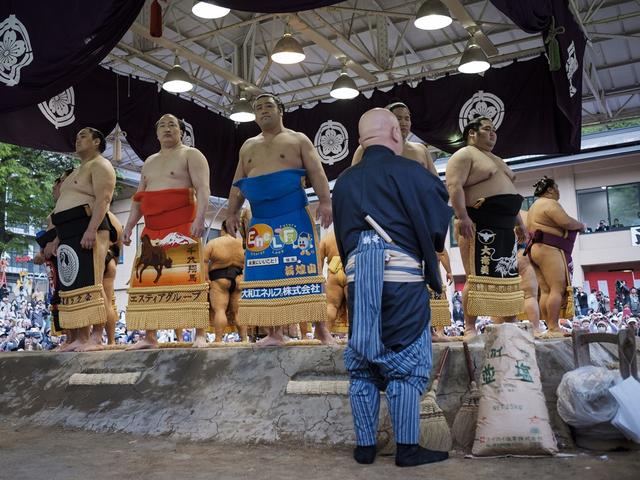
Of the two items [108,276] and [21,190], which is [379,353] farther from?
[21,190]

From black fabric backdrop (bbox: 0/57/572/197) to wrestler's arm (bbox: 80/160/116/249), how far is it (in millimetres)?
2035

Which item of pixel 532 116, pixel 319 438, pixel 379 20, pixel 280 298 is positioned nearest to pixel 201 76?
pixel 379 20

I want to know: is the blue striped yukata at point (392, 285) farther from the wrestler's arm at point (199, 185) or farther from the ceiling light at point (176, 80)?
the ceiling light at point (176, 80)

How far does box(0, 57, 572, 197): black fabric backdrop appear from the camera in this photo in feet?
21.7

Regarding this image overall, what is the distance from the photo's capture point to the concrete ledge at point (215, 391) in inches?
113

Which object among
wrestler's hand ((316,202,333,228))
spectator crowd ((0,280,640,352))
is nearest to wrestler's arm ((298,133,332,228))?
wrestler's hand ((316,202,333,228))

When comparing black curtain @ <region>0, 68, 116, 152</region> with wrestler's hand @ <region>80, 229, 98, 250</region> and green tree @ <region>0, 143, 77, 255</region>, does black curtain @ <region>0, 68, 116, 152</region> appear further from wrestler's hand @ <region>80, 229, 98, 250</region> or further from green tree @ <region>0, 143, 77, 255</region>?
green tree @ <region>0, 143, 77, 255</region>

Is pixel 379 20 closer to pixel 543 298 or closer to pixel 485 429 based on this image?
pixel 543 298

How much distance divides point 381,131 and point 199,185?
1.85 metres

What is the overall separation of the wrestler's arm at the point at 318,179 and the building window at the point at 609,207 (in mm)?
12417

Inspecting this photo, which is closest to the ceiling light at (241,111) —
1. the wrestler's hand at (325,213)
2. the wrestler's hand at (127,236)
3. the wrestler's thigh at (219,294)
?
the wrestler's thigh at (219,294)

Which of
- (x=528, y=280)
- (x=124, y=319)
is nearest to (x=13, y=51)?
(x=528, y=280)

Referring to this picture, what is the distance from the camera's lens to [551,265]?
486 cm

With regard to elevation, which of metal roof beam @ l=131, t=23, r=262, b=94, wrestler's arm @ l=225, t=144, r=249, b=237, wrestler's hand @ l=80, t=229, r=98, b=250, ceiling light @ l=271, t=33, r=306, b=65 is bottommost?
wrestler's hand @ l=80, t=229, r=98, b=250
